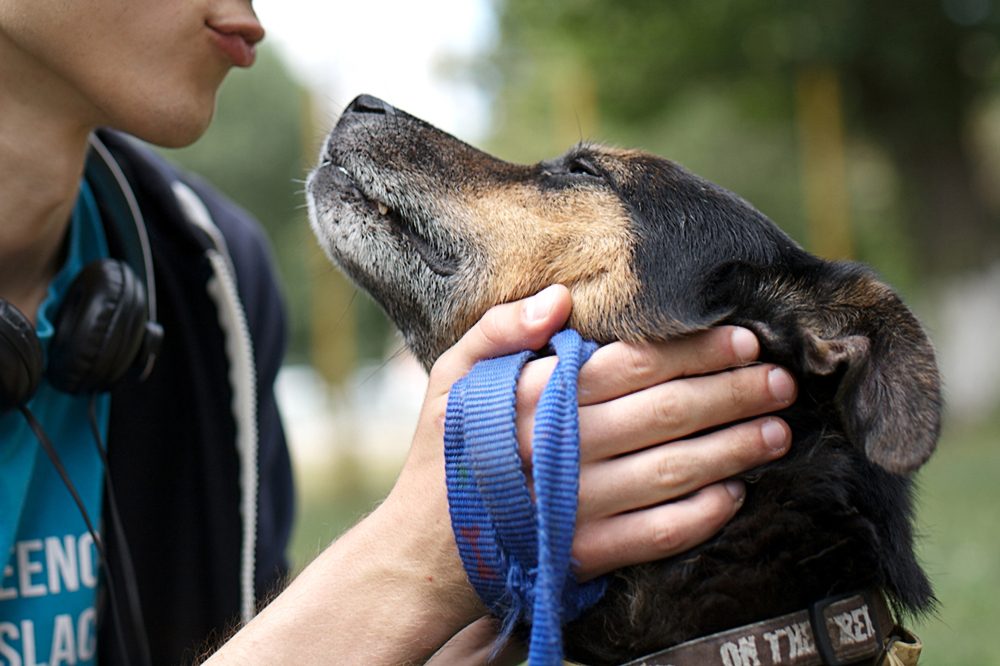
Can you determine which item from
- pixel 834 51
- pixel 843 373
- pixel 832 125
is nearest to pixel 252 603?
pixel 843 373

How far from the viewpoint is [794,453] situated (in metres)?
2.04

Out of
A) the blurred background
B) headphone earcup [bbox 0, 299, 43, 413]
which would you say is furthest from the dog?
the blurred background

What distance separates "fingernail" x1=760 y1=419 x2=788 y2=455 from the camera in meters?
1.93

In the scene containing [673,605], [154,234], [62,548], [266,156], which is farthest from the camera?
[266,156]

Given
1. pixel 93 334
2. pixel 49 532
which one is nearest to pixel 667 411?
pixel 93 334

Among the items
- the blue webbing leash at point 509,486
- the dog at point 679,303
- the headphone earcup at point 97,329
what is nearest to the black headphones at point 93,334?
the headphone earcup at point 97,329

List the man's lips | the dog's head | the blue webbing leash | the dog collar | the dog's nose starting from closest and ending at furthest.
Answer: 1. the blue webbing leash
2. the dog collar
3. the dog's head
4. the man's lips
5. the dog's nose

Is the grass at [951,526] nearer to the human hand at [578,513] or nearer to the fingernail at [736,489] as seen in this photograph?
the human hand at [578,513]

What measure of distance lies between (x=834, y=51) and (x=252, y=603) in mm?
12909

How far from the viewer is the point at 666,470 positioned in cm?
186

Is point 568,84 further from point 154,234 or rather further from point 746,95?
point 154,234

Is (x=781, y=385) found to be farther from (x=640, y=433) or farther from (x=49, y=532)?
(x=49, y=532)

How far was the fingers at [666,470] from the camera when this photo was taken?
1847 mm

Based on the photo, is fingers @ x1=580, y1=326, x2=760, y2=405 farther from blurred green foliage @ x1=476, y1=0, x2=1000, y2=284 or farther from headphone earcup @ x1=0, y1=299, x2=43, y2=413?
blurred green foliage @ x1=476, y1=0, x2=1000, y2=284
